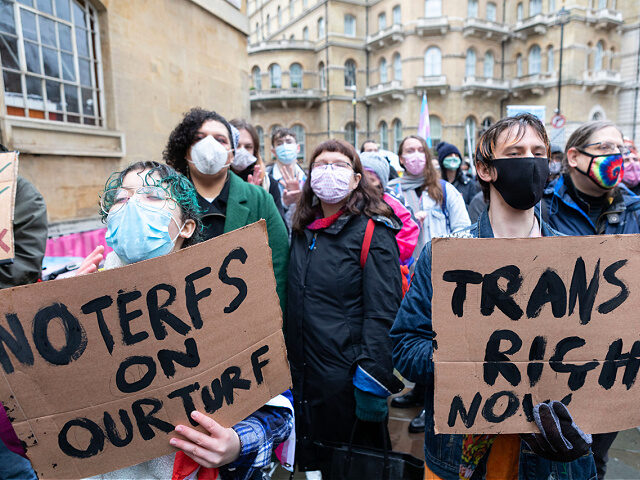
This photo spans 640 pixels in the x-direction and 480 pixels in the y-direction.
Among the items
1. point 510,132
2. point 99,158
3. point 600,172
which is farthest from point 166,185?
point 99,158

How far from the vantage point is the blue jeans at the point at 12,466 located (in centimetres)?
203

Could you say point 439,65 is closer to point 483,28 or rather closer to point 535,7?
point 483,28

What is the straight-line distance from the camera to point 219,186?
8.61 feet

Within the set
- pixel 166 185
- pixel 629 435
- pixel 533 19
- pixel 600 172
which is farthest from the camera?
pixel 533 19

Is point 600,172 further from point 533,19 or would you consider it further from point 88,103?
point 533,19

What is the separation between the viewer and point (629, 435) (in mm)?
3355

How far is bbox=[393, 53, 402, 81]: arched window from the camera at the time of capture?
3070 cm

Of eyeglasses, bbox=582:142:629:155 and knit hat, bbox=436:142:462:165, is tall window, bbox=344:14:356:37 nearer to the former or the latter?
knit hat, bbox=436:142:462:165

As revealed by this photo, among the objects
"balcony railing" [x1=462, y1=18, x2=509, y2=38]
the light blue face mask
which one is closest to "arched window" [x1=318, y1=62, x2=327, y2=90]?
"balcony railing" [x1=462, y1=18, x2=509, y2=38]

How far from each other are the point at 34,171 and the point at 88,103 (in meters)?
1.60

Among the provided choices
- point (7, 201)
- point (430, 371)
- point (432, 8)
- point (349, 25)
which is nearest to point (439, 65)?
point (432, 8)

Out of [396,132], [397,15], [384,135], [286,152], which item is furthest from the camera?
[384,135]

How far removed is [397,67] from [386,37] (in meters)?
2.28

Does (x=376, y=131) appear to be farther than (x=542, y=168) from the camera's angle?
Yes
